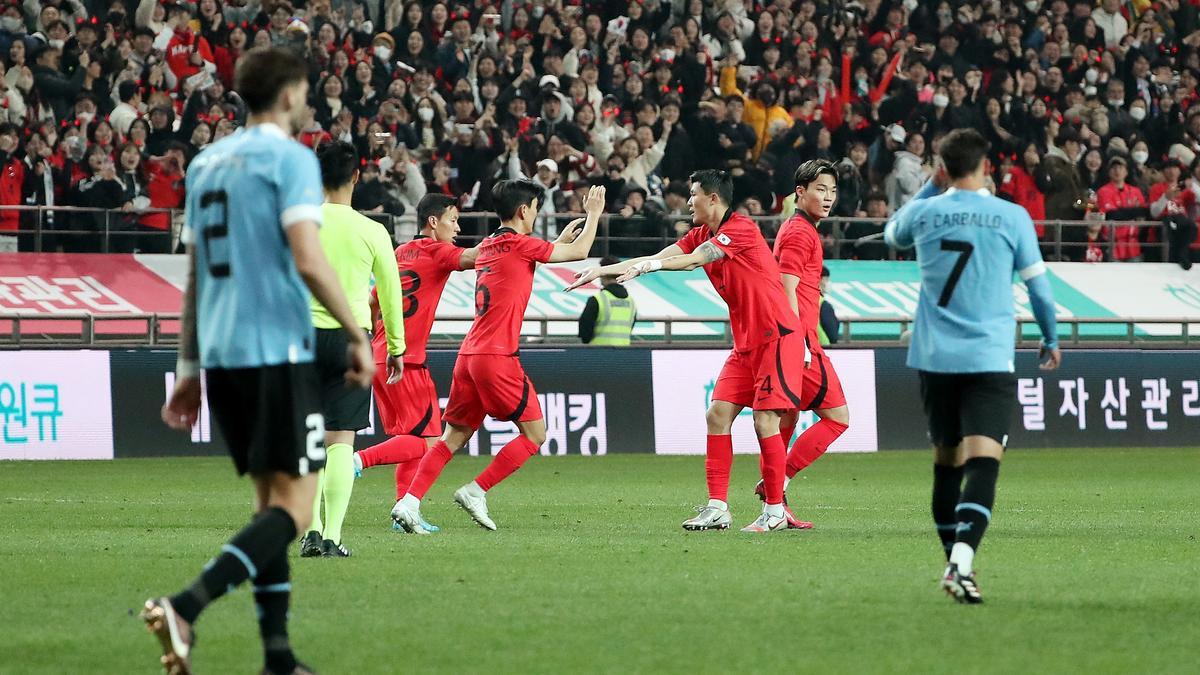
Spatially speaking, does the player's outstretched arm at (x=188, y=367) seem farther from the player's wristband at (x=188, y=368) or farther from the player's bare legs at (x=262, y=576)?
the player's bare legs at (x=262, y=576)

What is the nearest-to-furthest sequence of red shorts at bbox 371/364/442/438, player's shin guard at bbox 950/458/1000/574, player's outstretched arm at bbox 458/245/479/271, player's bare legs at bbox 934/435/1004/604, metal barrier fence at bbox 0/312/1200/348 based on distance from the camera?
player's bare legs at bbox 934/435/1004/604
player's shin guard at bbox 950/458/1000/574
player's outstretched arm at bbox 458/245/479/271
red shorts at bbox 371/364/442/438
metal barrier fence at bbox 0/312/1200/348

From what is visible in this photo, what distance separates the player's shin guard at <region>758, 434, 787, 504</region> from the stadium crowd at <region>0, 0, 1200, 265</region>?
9.50 m

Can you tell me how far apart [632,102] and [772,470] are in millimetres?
13953

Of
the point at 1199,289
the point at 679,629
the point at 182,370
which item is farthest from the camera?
the point at 1199,289

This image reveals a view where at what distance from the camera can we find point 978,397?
8.17 meters

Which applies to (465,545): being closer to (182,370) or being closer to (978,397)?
(978,397)

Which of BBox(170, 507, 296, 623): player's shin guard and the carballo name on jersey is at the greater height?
the carballo name on jersey

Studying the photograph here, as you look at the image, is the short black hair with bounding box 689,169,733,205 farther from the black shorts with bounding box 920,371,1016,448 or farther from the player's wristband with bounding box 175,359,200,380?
the player's wristband with bounding box 175,359,200,380

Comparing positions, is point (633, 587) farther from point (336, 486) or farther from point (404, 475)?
point (404, 475)

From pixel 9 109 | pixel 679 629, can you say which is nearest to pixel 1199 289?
pixel 9 109

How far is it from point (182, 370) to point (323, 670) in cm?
107

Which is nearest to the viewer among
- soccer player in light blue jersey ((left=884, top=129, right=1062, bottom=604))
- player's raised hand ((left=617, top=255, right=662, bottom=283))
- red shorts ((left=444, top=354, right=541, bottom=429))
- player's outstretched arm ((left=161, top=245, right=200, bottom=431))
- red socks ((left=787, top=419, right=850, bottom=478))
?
player's outstretched arm ((left=161, top=245, right=200, bottom=431))

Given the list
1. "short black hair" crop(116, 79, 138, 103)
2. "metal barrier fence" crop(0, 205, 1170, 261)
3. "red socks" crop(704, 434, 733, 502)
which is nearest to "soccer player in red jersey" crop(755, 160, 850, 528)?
"red socks" crop(704, 434, 733, 502)

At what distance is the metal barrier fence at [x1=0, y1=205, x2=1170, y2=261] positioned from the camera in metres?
21.0
